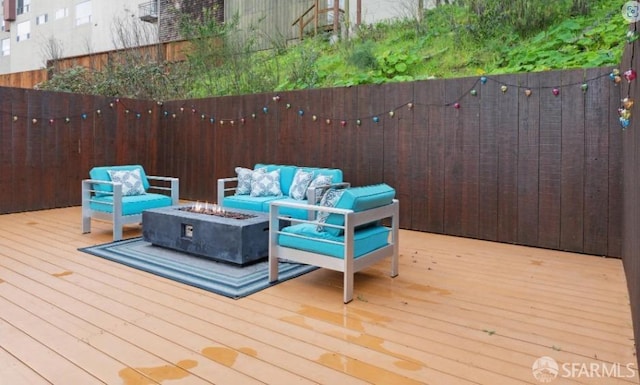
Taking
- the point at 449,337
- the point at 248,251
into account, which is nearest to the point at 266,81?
the point at 248,251

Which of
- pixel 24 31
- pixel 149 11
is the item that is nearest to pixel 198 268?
pixel 149 11

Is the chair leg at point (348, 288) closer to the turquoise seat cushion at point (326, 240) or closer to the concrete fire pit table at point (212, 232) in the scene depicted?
the turquoise seat cushion at point (326, 240)

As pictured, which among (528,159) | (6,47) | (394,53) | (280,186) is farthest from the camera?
(6,47)

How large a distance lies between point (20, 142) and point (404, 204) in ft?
18.9

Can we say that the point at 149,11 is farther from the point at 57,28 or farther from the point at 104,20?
the point at 57,28

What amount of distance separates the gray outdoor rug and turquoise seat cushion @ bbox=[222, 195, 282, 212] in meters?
1.12

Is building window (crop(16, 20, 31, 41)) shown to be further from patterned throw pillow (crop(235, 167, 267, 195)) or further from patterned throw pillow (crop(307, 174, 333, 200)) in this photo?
patterned throw pillow (crop(307, 174, 333, 200))

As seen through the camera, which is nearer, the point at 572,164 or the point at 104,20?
the point at 572,164

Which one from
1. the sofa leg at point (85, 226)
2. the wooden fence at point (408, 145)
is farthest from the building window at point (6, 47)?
the sofa leg at point (85, 226)

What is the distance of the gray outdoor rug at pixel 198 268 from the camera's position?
3.34 meters

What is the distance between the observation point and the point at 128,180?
536cm

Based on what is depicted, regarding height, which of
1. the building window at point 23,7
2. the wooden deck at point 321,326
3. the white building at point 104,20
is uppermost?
the building window at point 23,7

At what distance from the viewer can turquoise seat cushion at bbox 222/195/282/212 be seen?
5188mm

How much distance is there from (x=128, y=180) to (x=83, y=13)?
13.6 meters
